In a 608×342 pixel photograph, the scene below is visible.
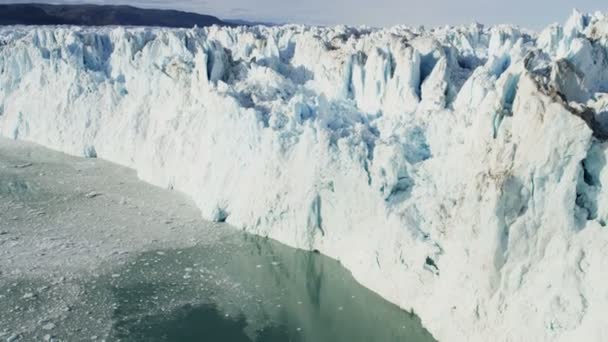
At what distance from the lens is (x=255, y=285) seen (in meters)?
9.68

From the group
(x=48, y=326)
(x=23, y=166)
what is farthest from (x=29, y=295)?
(x=23, y=166)

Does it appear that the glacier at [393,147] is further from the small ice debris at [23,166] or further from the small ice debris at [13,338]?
the small ice debris at [13,338]

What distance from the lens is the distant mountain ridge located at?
5295 centimetres

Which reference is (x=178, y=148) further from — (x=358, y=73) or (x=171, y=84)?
(x=358, y=73)

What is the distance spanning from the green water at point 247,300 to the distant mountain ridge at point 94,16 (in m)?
49.5

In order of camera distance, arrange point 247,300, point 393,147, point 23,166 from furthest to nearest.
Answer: point 23,166 < point 393,147 < point 247,300

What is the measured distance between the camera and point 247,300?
9.11m

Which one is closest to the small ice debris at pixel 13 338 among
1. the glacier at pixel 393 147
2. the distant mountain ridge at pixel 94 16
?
the glacier at pixel 393 147

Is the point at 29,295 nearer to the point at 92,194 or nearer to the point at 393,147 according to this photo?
the point at 92,194

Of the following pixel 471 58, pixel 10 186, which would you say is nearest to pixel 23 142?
pixel 10 186

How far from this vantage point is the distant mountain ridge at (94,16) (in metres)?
53.0

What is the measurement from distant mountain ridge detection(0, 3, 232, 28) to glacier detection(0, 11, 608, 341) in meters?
37.2

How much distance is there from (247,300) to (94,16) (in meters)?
61.7

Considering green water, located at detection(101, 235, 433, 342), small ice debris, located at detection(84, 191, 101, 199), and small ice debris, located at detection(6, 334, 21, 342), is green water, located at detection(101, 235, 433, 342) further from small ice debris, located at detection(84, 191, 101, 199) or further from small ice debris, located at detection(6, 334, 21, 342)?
small ice debris, located at detection(84, 191, 101, 199)
